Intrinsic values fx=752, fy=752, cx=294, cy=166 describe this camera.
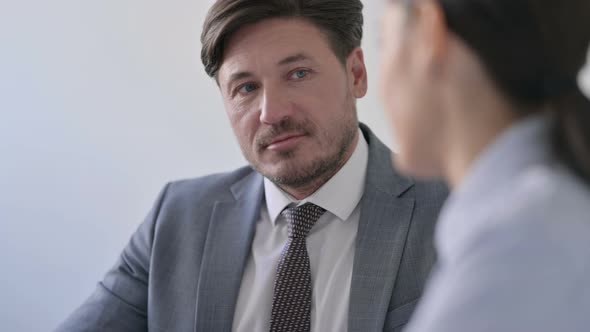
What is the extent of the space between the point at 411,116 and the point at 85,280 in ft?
6.24

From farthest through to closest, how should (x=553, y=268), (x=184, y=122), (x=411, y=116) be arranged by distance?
(x=184, y=122)
(x=411, y=116)
(x=553, y=268)

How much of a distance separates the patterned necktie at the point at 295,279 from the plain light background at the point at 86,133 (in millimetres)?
624

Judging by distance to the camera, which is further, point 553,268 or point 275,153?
point 275,153

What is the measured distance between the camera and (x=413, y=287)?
154 centimetres

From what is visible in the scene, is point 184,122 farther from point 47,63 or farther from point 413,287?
point 413,287

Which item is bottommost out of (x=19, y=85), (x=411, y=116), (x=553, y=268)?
(x=553, y=268)

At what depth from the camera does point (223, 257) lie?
1.71 meters

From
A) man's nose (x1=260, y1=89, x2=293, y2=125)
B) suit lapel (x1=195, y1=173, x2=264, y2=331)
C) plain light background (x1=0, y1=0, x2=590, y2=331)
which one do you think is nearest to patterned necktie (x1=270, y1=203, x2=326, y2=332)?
suit lapel (x1=195, y1=173, x2=264, y2=331)

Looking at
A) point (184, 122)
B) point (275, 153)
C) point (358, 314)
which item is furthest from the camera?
point (184, 122)

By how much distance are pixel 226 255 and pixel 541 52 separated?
46.1 inches

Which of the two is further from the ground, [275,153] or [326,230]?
[275,153]

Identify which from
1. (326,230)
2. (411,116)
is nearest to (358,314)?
(326,230)

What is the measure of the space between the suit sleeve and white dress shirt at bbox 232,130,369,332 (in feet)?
0.92

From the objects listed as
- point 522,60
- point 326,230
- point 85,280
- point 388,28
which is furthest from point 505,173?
point 85,280
